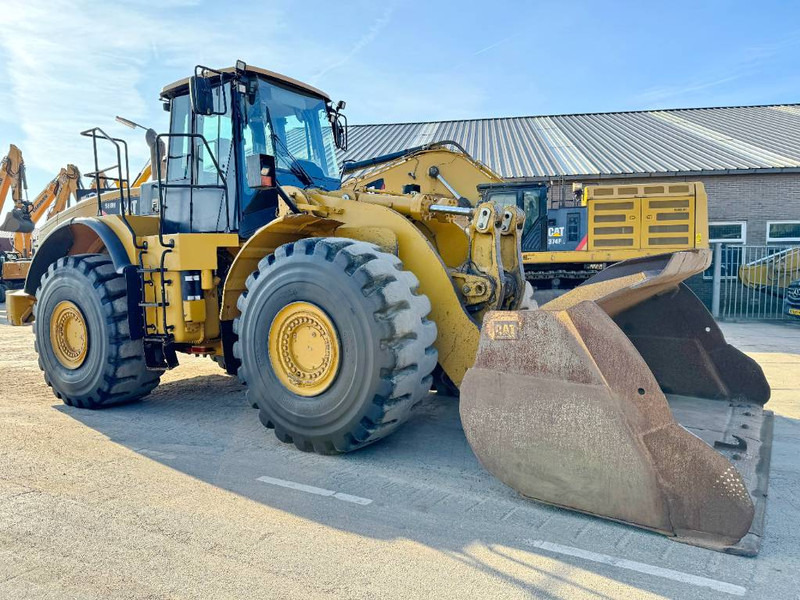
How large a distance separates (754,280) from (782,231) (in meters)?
4.20

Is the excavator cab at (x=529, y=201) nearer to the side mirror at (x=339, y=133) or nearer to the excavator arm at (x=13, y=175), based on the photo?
the side mirror at (x=339, y=133)

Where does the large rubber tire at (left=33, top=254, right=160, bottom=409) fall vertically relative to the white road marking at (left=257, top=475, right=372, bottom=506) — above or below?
above

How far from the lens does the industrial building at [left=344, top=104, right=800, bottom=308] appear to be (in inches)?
728

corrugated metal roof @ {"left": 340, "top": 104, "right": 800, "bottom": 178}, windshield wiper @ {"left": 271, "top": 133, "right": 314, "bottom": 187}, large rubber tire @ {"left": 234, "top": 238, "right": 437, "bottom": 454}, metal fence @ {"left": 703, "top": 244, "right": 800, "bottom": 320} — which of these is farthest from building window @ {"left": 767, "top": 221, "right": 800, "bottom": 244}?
large rubber tire @ {"left": 234, "top": 238, "right": 437, "bottom": 454}

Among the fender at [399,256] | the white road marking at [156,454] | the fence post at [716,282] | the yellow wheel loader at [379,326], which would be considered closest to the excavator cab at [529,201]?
the fence post at [716,282]

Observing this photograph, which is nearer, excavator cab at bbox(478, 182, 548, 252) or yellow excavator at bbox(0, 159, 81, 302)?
excavator cab at bbox(478, 182, 548, 252)

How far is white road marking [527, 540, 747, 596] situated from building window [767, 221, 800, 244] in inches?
745

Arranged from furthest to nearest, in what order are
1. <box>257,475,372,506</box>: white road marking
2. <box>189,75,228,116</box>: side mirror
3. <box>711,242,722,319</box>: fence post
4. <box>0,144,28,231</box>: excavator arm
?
<box>0,144,28,231</box>: excavator arm
<box>711,242,722,319</box>: fence post
<box>189,75,228,116</box>: side mirror
<box>257,475,372,506</box>: white road marking

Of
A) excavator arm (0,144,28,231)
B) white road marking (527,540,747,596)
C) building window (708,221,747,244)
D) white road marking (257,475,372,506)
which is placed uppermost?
excavator arm (0,144,28,231)

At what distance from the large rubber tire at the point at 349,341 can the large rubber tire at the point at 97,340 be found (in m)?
1.70

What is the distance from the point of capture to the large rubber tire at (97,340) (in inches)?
208

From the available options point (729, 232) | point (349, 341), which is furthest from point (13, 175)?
point (729, 232)

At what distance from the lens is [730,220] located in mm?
18781

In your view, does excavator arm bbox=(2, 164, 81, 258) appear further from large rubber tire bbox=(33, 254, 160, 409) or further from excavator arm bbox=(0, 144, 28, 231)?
large rubber tire bbox=(33, 254, 160, 409)
